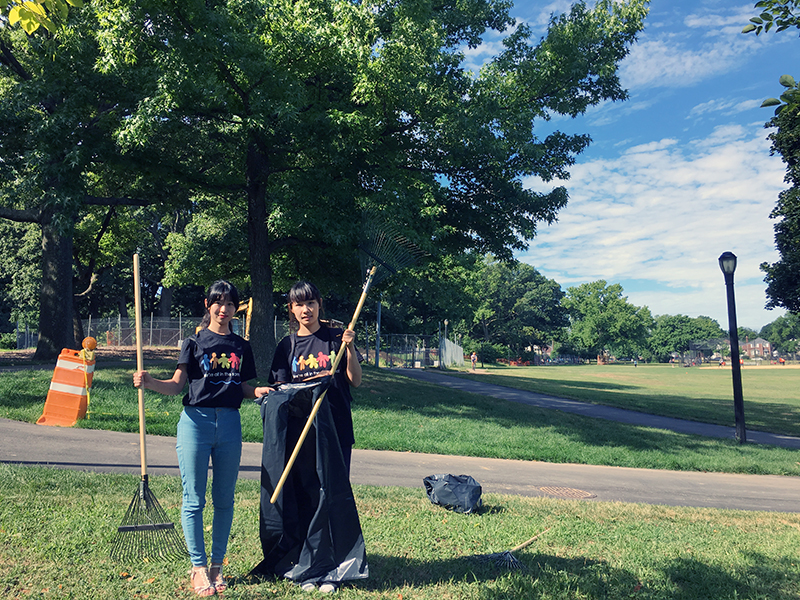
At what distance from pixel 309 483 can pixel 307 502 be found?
0.47 ft

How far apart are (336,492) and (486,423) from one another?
A: 33.8 ft

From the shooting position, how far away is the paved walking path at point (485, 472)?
7.66m

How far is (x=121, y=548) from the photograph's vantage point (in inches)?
156

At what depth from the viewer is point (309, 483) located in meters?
3.88

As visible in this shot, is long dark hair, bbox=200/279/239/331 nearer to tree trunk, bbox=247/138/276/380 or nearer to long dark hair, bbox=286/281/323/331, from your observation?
long dark hair, bbox=286/281/323/331

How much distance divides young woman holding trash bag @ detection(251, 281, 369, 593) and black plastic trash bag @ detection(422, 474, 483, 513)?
263 centimetres

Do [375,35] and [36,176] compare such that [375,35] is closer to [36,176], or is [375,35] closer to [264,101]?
[264,101]

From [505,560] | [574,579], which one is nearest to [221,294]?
[505,560]

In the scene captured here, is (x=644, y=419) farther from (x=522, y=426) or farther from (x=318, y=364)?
(x=318, y=364)

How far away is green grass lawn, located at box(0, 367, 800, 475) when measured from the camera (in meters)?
10.5

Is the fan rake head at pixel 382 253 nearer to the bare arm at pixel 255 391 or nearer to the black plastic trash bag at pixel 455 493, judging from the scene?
the bare arm at pixel 255 391

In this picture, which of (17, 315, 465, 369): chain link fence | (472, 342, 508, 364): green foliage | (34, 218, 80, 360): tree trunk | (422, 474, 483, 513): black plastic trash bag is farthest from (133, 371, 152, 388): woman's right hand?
(472, 342, 508, 364): green foliage

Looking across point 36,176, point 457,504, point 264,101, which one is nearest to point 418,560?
point 457,504

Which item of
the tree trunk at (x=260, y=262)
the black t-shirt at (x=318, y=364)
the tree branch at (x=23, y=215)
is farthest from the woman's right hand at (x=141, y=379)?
the tree branch at (x=23, y=215)
